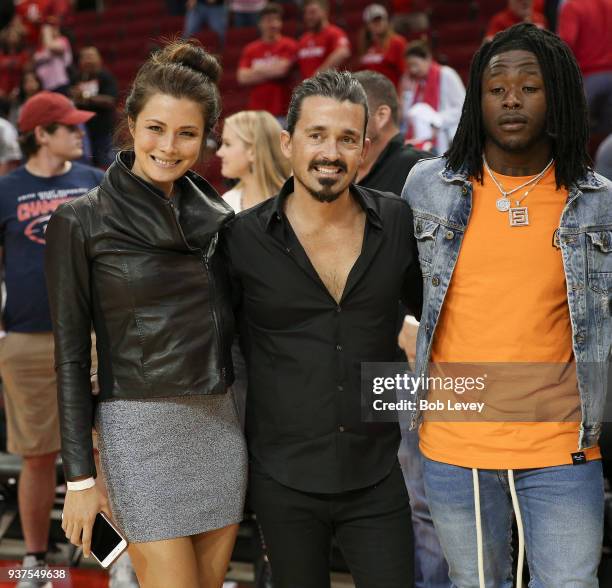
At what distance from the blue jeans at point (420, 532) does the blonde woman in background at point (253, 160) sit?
4.48 feet

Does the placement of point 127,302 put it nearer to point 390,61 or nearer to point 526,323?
point 526,323

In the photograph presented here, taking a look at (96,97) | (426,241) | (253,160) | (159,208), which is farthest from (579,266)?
(96,97)

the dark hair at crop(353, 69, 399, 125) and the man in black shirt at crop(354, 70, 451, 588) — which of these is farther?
the dark hair at crop(353, 69, 399, 125)

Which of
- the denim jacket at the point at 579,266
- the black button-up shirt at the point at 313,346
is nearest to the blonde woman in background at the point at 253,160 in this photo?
the black button-up shirt at the point at 313,346

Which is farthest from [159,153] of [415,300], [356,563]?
[356,563]

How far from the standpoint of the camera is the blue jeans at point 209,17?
33.1 feet

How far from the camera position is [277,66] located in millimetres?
8117

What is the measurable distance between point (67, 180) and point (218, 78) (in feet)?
6.63

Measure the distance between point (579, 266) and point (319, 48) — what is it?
6.22 m

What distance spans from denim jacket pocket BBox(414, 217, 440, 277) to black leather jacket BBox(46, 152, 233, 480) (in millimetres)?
558

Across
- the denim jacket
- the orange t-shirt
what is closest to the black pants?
the orange t-shirt

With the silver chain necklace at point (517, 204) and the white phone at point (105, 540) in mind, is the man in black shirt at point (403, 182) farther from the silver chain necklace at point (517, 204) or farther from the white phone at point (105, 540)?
the white phone at point (105, 540)

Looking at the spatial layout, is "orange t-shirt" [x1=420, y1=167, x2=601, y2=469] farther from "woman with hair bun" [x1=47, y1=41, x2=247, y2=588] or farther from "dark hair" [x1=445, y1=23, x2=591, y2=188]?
"woman with hair bun" [x1=47, y1=41, x2=247, y2=588]

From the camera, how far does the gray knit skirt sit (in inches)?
95.1
